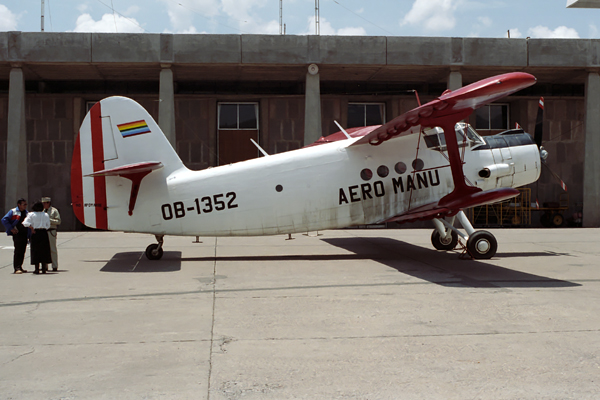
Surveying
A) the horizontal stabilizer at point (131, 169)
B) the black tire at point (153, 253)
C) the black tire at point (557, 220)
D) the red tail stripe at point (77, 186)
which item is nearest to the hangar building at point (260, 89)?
the black tire at point (557, 220)

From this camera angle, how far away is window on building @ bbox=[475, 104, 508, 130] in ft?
108

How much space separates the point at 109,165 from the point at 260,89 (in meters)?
19.0

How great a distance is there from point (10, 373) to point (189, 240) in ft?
48.9

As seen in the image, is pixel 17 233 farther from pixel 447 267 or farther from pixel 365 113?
pixel 365 113

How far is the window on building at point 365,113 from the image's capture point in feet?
105

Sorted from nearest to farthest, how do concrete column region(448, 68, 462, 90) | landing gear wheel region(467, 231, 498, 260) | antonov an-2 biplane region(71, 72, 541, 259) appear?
antonov an-2 biplane region(71, 72, 541, 259) → landing gear wheel region(467, 231, 498, 260) → concrete column region(448, 68, 462, 90)

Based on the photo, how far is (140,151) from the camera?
13.4m

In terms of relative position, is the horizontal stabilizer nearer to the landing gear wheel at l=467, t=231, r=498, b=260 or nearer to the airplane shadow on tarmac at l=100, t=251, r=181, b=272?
the airplane shadow on tarmac at l=100, t=251, r=181, b=272

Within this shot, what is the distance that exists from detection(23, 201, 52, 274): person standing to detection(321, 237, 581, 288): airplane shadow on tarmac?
7.80 metres

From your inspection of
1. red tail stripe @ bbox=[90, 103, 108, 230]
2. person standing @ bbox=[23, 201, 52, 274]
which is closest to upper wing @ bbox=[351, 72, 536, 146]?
red tail stripe @ bbox=[90, 103, 108, 230]

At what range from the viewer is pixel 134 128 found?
1334 cm

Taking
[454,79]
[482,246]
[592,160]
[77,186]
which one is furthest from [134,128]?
[592,160]

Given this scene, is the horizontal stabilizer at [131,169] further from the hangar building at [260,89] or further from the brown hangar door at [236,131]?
the brown hangar door at [236,131]

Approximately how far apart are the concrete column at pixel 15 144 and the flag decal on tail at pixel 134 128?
14.7 m
